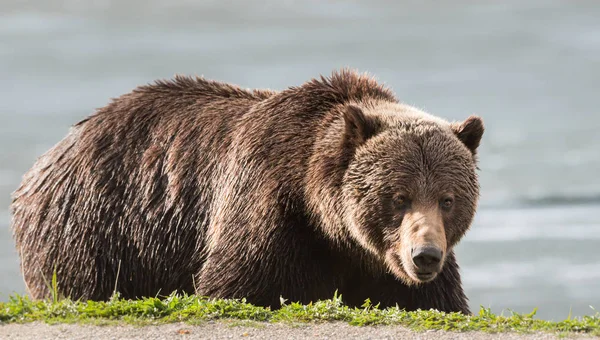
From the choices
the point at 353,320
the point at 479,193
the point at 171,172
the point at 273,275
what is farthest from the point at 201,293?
the point at 479,193

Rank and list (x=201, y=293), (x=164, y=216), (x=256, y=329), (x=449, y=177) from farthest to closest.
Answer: (x=164, y=216)
(x=201, y=293)
(x=449, y=177)
(x=256, y=329)

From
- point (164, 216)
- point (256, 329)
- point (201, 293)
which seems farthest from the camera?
point (164, 216)

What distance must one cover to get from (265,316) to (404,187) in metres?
1.70

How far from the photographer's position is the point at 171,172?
10031 millimetres

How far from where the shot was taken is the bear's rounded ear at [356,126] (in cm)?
870

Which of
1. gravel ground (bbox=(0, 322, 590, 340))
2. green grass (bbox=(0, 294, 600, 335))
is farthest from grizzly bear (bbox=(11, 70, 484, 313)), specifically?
gravel ground (bbox=(0, 322, 590, 340))

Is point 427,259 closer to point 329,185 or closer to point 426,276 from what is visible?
point 426,276

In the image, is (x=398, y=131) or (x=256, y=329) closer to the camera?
(x=256, y=329)

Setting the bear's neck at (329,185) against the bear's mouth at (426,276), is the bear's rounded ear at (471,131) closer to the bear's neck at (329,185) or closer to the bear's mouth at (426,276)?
the bear's neck at (329,185)

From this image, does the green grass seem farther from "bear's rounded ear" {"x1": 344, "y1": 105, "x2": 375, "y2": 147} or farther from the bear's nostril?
"bear's rounded ear" {"x1": 344, "y1": 105, "x2": 375, "y2": 147}

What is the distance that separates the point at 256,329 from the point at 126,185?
11.2ft

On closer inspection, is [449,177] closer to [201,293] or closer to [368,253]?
[368,253]

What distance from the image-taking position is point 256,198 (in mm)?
9117

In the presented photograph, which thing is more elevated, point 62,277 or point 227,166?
point 227,166
